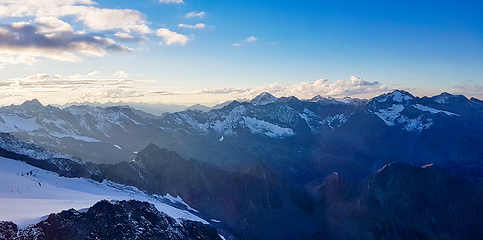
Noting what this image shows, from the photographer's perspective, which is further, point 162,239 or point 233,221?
point 233,221

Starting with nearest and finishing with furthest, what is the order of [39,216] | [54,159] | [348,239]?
[39,216] → [54,159] → [348,239]

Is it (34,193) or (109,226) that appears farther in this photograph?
(34,193)

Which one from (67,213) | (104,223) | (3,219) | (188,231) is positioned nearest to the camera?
(3,219)

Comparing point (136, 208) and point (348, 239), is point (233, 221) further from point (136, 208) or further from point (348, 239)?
point (136, 208)

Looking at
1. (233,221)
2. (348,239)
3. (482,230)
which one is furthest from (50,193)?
(482,230)

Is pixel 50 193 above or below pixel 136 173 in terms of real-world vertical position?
above

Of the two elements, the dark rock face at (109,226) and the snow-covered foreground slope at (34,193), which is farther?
the snow-covered foreground slope at (34,193)

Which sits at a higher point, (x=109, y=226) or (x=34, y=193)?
(x=34, y=193)

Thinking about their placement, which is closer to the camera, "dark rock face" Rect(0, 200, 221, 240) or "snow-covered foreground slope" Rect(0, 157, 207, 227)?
"dark rock face" Rect(0, 200, 221, 240)
